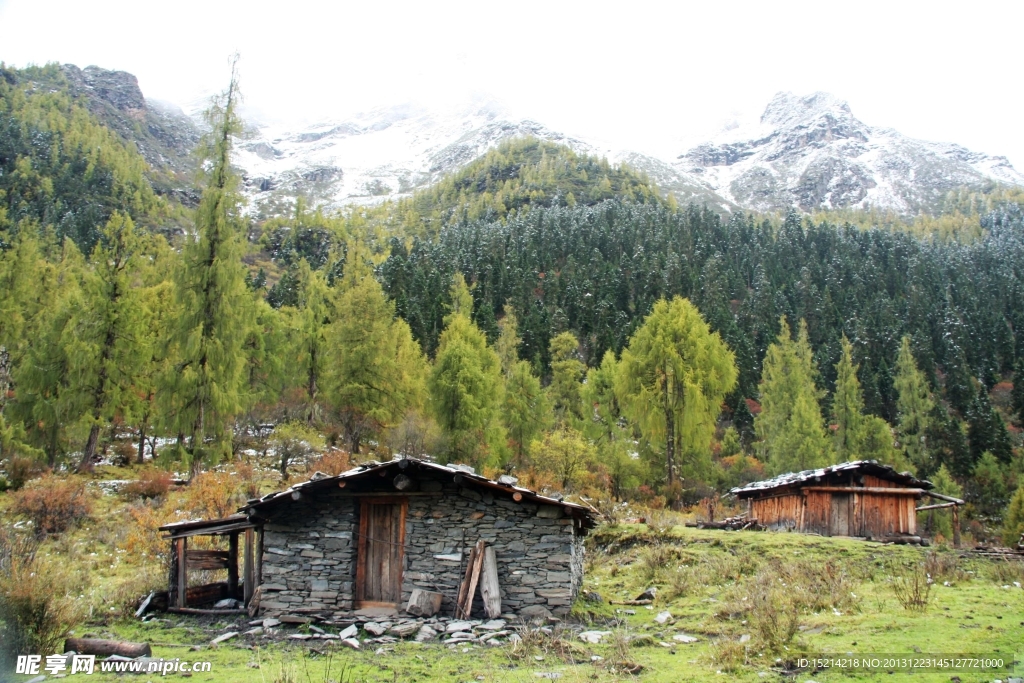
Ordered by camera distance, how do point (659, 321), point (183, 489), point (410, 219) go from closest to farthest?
1. point (183, 489)
2. point (659, 321)
3. point (410, 219)

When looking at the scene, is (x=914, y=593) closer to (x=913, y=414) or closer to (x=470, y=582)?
(x=470, y=582)

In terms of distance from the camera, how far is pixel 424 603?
13.9m

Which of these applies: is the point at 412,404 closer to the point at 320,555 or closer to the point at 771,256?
the point at 320,555

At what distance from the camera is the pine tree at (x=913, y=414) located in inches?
1833

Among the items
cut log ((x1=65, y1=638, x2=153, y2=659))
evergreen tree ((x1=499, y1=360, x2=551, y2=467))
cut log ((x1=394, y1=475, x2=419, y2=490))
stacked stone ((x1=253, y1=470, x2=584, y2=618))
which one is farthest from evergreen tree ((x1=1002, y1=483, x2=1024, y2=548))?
cut log ((x1=65, y1=638, x2=153, y2=659))

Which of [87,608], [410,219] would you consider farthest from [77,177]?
[87,608]

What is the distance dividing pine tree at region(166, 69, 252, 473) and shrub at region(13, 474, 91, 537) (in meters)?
5.05

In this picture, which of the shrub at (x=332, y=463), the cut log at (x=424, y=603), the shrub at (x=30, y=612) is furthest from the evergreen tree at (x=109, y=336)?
the cut log at (x=424, y=603)

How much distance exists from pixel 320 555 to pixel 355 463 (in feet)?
52.9

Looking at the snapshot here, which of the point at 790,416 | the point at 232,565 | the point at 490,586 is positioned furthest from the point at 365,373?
the point at 790,416

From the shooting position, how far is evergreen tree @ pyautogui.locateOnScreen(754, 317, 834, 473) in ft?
122

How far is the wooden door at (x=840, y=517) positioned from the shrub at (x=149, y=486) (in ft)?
81.1

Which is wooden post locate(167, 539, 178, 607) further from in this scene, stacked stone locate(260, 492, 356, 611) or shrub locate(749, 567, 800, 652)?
shrub locate(749, 567, 800, 652)

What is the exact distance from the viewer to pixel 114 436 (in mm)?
35438
